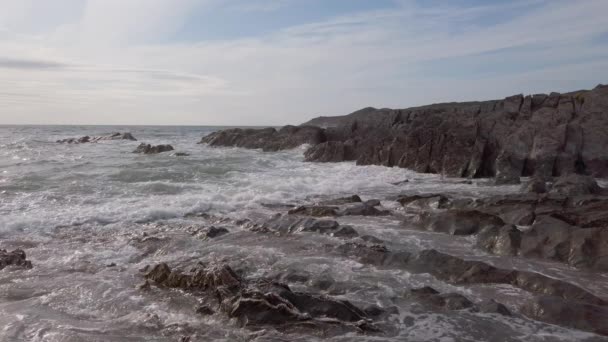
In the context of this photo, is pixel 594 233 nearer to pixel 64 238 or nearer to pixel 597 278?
pixel 597 278

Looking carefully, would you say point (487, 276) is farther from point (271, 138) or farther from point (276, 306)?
point (271, 138)

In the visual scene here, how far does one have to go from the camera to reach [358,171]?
21859 millimetres

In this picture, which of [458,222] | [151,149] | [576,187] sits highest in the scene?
[151,149]

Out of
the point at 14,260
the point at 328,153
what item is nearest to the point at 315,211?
the point at 14,260

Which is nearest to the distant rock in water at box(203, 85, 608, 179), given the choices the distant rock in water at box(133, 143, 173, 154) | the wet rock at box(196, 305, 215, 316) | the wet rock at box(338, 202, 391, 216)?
the wet rock at box(338, 202, 391, 216)

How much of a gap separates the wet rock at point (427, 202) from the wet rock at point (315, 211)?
2.07m

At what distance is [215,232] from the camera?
10477 millimetres

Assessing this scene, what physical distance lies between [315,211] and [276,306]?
21.5ft

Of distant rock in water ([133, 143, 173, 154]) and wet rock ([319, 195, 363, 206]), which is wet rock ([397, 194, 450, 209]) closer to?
wet rock ([319, 195, 363, 206])

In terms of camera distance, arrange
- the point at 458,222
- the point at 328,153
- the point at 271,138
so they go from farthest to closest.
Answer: the point at 271,138 < the point at 328,153 < the point at 458,222

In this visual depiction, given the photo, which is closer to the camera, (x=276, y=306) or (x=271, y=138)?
(x=276, y=306)

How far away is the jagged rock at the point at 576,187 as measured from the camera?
13.2 m

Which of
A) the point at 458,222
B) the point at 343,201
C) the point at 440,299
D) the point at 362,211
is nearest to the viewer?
the point at 440,299

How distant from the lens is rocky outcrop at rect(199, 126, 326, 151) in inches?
1407
